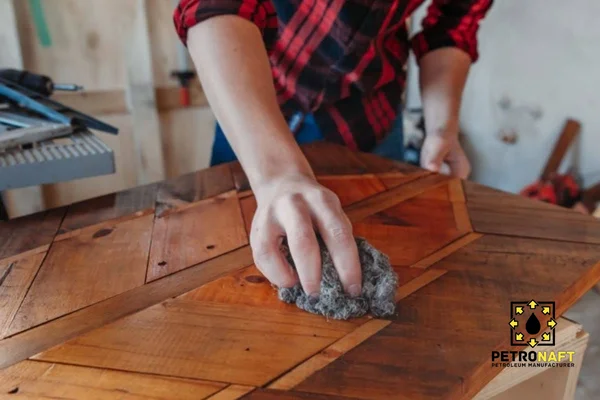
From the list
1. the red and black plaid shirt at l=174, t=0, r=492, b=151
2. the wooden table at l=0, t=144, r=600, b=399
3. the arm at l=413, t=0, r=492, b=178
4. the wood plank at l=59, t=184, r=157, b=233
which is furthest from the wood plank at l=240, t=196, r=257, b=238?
the arm at l=413, t=0, r=492, b=178

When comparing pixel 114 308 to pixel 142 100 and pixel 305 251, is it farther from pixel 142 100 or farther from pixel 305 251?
pixel 142 100

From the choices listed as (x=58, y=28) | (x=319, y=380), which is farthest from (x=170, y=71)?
(x=319, y=380)

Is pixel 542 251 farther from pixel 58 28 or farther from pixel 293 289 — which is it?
pixel 58 28

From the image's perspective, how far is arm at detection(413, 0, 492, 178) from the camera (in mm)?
863

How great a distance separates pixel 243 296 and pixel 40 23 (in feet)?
4.75

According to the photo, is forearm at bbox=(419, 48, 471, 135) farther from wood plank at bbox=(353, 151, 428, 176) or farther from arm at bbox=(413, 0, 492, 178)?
wood plank at bbox=(353, 151, 428, 176)

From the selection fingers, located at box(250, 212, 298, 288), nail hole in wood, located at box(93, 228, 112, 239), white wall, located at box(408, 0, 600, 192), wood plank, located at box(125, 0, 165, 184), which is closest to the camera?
fingers, located at box(250, 212, 298, 288)

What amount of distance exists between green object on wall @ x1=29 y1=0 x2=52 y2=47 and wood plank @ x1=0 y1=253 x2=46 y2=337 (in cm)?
130

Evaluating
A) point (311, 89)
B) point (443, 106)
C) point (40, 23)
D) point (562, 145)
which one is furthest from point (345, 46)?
point (40, 23)

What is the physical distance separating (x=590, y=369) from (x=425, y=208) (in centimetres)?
93

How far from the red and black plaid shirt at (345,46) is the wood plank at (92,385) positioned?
410mm

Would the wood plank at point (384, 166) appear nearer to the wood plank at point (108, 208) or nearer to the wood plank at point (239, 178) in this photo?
the wood plank at point (239, 178)

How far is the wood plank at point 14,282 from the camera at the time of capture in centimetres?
45

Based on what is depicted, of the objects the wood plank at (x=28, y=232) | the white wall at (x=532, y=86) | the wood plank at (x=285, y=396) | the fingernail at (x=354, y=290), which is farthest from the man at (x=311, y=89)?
the white wall at (x=532, y=86)
